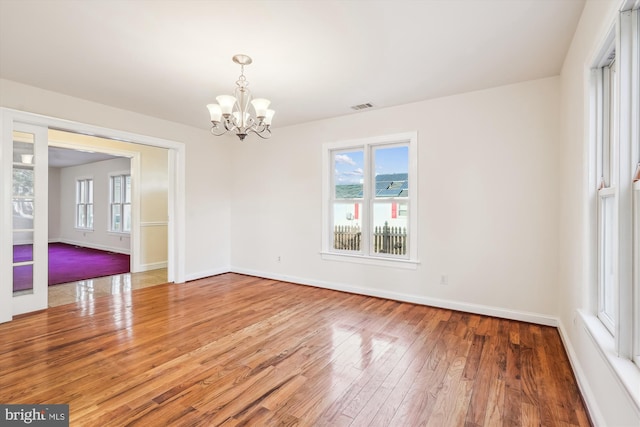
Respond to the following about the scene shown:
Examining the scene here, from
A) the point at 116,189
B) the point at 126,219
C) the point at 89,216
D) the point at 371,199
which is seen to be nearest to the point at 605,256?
the point at 371,199

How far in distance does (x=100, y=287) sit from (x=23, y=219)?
1.74 meters

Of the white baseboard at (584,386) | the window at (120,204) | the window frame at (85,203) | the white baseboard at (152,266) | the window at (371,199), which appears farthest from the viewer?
the window frame at (85,203)

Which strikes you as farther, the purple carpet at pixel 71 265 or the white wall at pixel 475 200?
the purple carpet at pixel 71 265

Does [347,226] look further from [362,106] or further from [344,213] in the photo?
[362,106]

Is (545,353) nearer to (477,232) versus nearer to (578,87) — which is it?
(477,232)

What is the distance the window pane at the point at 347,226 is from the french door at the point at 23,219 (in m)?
3.91

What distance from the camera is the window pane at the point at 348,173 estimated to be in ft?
15.5

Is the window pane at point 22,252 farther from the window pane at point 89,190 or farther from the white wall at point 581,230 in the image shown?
the window pane at point 89,190

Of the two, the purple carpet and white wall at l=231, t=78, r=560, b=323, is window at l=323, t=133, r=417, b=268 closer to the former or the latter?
white wall at l=231, t=78, r=560, b=323

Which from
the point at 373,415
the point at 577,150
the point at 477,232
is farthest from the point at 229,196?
the point at 577,150

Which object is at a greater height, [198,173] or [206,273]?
[198,173]

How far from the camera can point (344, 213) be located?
4875 millimetres

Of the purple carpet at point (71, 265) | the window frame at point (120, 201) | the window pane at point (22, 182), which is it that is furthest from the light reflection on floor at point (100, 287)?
the window frame at point (120, 201)

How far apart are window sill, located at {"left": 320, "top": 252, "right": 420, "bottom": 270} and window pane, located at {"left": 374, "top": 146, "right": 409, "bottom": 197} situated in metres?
0.95
